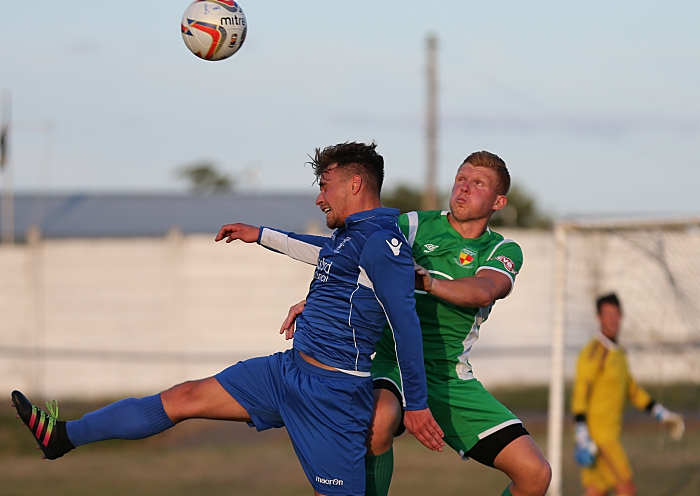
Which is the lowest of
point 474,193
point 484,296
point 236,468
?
point 236,468

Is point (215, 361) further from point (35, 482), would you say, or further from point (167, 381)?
point (35, 482)

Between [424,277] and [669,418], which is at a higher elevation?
[424,277]

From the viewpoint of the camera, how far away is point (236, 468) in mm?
11828

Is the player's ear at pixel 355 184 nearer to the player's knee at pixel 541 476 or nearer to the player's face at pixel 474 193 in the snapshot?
the player's face at pixel 474 193

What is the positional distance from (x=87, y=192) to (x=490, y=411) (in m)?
28.0

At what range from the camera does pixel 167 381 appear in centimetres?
1689

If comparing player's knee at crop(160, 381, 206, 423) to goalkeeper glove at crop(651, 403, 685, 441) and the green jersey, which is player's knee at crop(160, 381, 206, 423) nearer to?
the green jersey

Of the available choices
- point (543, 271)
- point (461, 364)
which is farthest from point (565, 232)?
point (543, 271)

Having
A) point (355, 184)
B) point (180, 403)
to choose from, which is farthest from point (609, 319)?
point (180, 403)

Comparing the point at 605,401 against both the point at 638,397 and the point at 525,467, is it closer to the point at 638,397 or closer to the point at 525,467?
the point at 638,397

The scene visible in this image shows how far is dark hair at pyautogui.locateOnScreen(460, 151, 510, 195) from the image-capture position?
4.84 m

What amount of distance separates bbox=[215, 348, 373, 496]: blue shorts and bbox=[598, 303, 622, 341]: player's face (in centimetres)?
502

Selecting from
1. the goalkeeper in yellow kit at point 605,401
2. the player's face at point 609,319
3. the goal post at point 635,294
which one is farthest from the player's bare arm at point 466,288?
the goal post at point 635,294

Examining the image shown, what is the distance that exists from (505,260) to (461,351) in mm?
620
